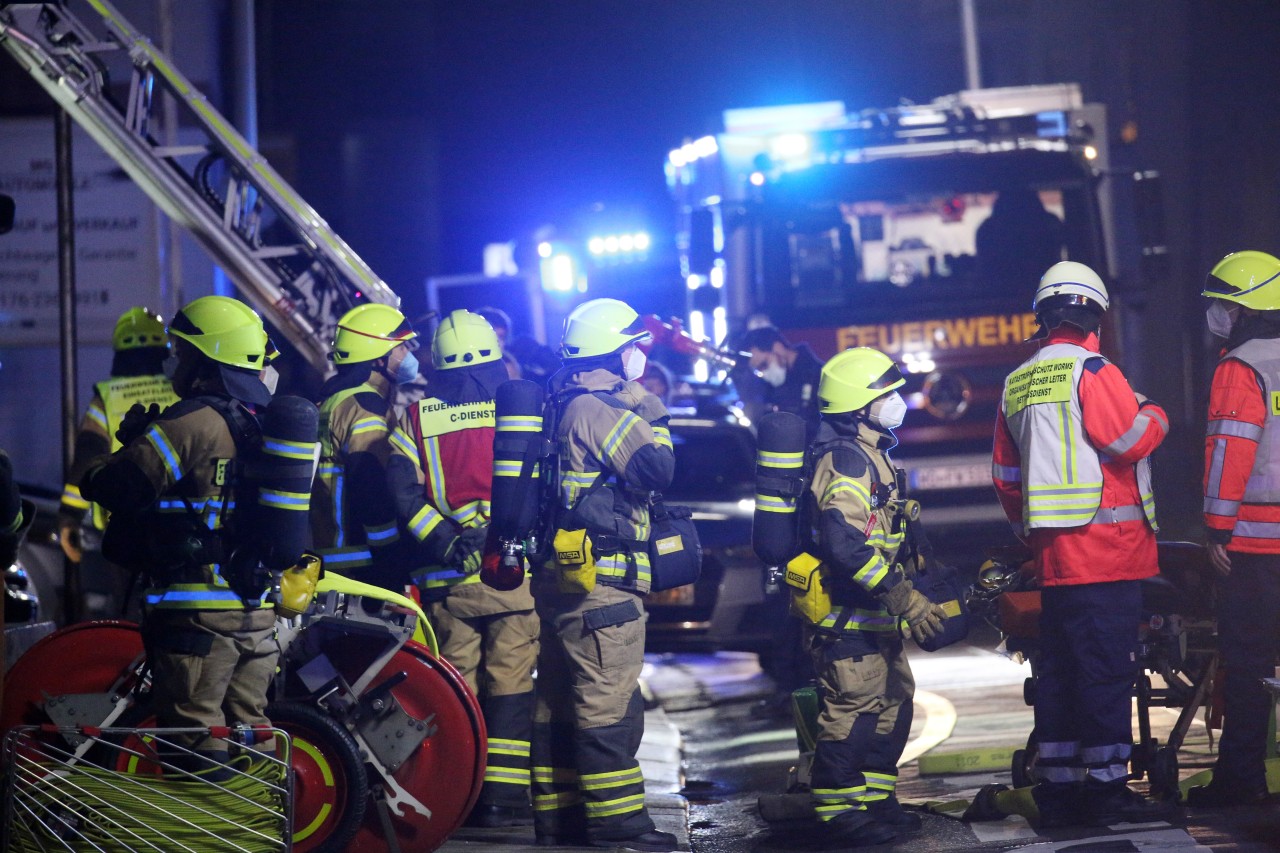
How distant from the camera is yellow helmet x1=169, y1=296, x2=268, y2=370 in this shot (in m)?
5.02

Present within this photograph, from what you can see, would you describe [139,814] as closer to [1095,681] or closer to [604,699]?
[604,699]

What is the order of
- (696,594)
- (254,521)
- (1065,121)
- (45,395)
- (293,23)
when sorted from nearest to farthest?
1. (254,521)
2. (696,594)
3. (1065,121)
4. (45,395)
5. (293,23)

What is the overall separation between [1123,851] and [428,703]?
8.56 feet

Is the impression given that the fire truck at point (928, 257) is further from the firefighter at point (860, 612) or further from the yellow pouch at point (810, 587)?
the yellow pouch at point (810, 587)

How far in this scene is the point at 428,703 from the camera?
550cm

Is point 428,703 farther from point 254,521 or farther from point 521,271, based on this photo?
point 521,271

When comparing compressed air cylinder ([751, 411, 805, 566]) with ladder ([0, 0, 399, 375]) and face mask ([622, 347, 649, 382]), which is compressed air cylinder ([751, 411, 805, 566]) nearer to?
face mask ([622, 347, 649, 382])

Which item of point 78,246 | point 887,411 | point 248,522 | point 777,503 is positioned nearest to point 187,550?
point 248,522

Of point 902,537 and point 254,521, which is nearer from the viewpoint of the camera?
point 254,521

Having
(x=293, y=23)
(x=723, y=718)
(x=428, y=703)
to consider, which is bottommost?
(x=723, y=718)

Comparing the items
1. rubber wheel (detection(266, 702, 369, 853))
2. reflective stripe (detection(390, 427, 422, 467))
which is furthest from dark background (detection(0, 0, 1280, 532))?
rubber wheel (detection(266, 702, 369, 853))

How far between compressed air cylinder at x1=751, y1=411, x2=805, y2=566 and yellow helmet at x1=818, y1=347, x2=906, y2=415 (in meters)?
0.22

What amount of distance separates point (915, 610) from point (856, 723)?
0.51 metres

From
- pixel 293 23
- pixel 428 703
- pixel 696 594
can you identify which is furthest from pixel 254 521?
pixel 293 23
